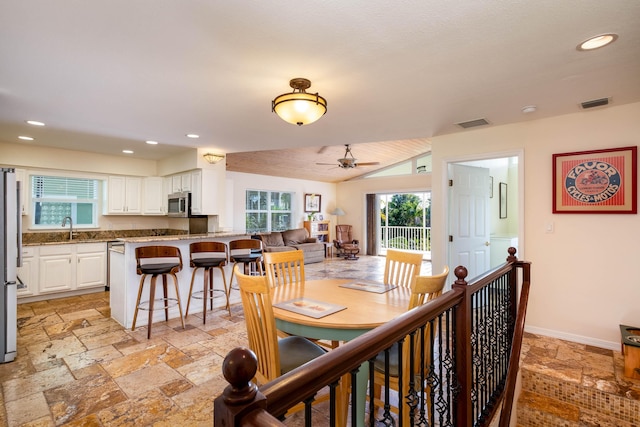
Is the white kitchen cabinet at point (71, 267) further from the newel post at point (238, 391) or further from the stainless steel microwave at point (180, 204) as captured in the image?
the newel post at point (238, 391)

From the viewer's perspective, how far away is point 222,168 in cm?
526

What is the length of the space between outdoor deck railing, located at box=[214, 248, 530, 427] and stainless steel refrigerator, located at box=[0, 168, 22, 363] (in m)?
3.08

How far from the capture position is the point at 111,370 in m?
2.67

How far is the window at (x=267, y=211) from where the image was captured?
8.73m

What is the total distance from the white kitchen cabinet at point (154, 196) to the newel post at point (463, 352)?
5.56 metres

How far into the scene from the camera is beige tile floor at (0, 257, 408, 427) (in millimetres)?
2111

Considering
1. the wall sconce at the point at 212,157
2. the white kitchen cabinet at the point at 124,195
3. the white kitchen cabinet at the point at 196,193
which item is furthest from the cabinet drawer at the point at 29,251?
the wall sconce at the point at 212,157

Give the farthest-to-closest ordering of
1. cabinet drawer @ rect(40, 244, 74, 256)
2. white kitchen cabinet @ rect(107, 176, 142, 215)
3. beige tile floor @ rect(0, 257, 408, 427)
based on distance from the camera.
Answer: white kitchen cabinet @ rect(107, 176, 142, 215) < cabinet drawer @ rect(40, 244, 74, 256) < beige tile floor @ rect(0, 257, 408, 427)

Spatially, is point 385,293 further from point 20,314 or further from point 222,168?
point 20,314

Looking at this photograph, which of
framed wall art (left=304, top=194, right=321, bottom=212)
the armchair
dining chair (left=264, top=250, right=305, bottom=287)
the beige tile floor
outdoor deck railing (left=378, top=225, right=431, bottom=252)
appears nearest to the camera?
the beige tile floor

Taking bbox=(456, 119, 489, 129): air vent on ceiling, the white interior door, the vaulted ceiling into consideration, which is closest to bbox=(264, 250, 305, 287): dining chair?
the vaulted ceiling

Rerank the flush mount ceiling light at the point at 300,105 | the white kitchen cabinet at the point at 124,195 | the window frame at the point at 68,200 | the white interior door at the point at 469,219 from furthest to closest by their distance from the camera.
A: the white kitchen cabinet at the point at 124,195 < the window frame at the point at 68,200 < the white interior door at the point at 469,219 < the flush mount ceiling light at the point at 300,105

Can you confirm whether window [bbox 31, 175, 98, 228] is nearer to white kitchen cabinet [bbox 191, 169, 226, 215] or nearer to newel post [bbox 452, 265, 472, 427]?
white kitchen cabinet [bbox 191, 169, 226, 215]

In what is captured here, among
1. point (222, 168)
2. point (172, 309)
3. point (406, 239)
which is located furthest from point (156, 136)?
point (406, 239)
